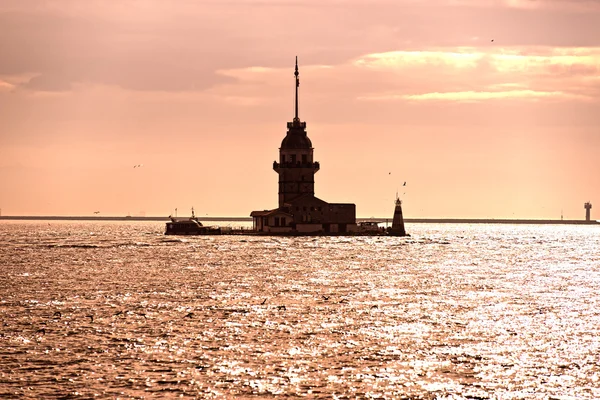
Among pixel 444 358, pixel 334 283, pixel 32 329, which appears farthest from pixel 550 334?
pixel 334 283

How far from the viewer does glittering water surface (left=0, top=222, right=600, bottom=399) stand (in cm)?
3900

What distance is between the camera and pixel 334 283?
286 ft

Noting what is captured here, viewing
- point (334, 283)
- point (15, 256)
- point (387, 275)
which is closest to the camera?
point (334, 283)

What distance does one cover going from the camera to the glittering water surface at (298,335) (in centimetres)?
3900

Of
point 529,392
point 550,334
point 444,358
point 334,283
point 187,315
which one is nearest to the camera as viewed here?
point 529,392

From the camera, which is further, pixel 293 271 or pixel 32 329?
pixel 293 271

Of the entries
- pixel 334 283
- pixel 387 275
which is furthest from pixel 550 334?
pixel 387 275

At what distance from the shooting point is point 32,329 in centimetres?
5372

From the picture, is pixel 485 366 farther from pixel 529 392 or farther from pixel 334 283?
pixel 334 283

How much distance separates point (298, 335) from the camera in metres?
51.6

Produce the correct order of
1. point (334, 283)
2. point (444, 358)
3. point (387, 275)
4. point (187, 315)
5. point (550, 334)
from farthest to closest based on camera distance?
point (387, 275) < point (334, 283) < point (187, 315) < point (550, 334) < point (444, 358)

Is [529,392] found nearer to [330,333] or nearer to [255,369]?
[255,369]

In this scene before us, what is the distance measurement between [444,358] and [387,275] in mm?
53636

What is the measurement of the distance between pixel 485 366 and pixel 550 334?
10915 mm
